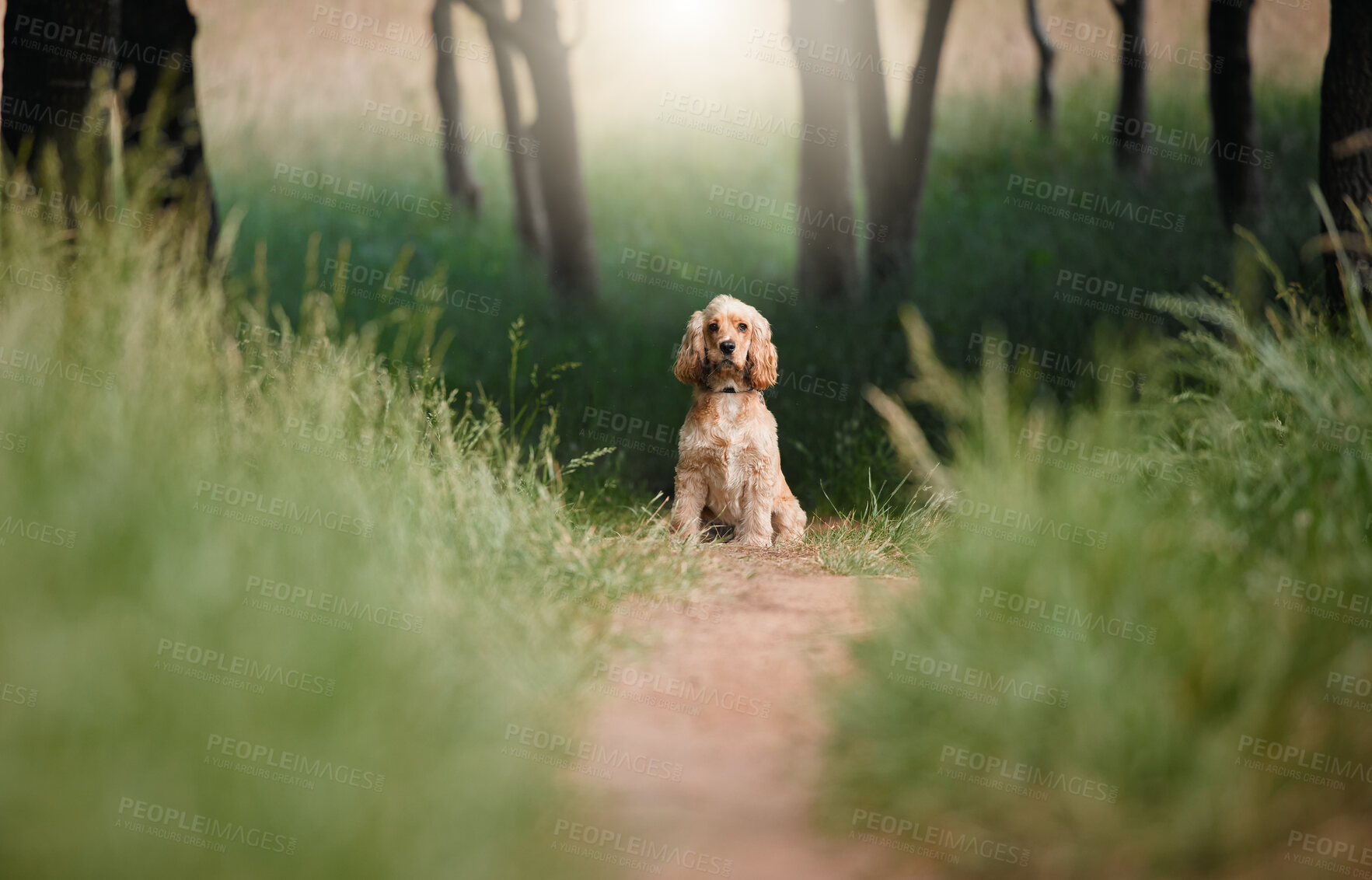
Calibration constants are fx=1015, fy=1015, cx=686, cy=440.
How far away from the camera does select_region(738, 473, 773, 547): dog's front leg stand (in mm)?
5910

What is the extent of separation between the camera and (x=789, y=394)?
9.03m

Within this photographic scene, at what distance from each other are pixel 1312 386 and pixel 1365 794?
1.56 m

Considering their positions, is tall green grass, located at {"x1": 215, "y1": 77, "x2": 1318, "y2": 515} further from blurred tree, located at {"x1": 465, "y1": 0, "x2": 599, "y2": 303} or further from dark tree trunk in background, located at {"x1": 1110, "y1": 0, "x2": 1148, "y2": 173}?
blurred tree, located at {"x1": 465, "y1": 0, "x2": 599, "y2": 303}

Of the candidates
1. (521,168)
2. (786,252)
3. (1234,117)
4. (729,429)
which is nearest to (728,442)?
(729,429)

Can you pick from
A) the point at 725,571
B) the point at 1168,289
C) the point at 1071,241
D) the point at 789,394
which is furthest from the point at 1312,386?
the point at 1071,241

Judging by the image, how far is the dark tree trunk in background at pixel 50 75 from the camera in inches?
214

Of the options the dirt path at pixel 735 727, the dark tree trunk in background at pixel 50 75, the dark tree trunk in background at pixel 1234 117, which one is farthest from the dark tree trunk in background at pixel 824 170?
the dark tree trunk in background at pixel 50 75

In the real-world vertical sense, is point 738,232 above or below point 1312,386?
above

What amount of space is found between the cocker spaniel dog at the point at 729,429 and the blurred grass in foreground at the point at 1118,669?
89.3 inches

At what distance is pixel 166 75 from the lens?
6738 mm

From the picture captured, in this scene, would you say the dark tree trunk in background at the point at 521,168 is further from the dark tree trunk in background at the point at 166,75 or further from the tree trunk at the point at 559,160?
the dark tree trunk in background at the point at 166,75

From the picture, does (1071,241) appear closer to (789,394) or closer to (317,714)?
(789,394)

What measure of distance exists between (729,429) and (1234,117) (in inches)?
302

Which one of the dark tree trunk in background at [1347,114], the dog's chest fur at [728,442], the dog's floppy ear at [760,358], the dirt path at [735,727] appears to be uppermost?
the dark tree trunk in background at [1347,114]
